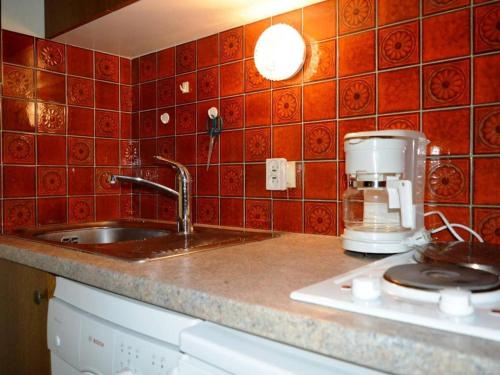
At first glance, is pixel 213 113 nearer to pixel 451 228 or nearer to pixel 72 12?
pixel 72 12

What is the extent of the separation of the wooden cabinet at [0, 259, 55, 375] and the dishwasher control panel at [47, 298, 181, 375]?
75 mm

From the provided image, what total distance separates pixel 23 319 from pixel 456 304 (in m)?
1.05

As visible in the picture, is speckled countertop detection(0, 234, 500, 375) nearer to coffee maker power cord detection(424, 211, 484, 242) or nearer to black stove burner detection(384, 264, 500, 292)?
black stove burner detection(384, 264, 500, 292)

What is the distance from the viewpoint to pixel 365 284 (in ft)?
1.74

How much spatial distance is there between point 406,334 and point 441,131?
678mm

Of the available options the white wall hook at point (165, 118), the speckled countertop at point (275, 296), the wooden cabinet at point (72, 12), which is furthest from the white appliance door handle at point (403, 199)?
Answer: the white wall hook at point (165, 118)

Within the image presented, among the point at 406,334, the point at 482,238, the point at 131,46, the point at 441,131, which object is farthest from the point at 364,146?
the point at 131,46

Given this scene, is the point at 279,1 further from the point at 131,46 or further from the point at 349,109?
the point at 131,46

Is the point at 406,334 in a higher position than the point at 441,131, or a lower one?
lower

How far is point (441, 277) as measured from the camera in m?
0.59

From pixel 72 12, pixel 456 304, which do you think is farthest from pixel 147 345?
pixel 72 12

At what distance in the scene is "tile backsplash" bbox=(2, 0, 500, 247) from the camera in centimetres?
94

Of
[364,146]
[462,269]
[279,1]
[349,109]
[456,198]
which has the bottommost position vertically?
[462,269]

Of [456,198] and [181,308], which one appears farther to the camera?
[456,198]
